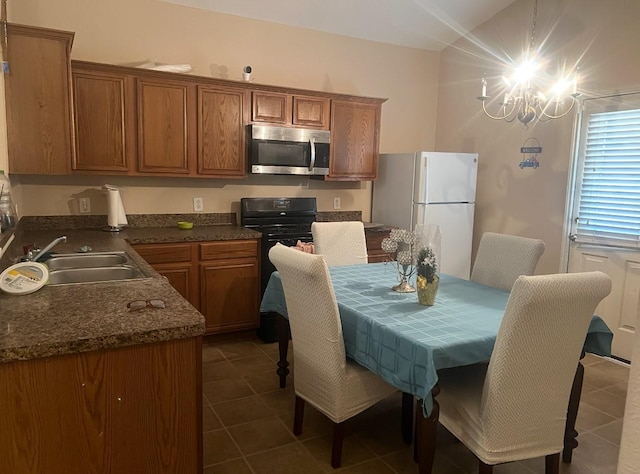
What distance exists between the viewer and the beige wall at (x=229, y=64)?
354 centimetres

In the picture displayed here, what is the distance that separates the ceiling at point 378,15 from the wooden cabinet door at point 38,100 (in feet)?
3.90

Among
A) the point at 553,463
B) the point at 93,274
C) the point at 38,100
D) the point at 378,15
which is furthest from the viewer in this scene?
the point at 378,15

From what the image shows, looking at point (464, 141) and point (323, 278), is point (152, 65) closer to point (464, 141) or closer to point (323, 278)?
point (323, 278)

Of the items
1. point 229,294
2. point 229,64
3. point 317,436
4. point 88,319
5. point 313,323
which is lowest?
point 317,436

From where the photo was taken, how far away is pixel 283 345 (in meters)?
2.90

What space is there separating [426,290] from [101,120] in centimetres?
264

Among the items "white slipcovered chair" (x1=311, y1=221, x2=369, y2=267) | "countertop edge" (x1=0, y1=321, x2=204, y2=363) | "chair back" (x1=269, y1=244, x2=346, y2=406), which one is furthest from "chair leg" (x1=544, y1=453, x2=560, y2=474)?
"white slipcovered chair" (x1=311, y1=221, x2=369, y2=267)

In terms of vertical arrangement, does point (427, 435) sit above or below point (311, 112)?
below

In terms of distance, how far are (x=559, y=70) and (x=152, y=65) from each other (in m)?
3.35

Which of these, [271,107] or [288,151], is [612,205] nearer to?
[288,151]

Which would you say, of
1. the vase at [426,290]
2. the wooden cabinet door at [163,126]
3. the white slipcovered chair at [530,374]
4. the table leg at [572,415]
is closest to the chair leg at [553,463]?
the white slipcovered chair at [530,374]

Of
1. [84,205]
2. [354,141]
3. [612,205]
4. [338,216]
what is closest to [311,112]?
[354,141]

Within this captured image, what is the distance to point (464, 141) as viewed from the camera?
4.94 metres

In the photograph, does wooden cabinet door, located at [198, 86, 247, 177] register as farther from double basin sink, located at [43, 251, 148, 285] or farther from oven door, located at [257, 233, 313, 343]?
double basin sink, located at [43, 251, 148, 285]
